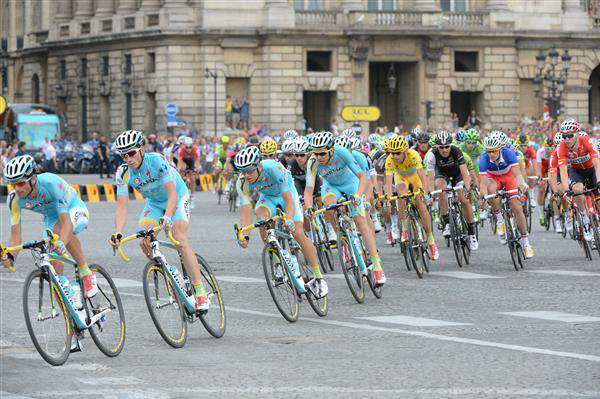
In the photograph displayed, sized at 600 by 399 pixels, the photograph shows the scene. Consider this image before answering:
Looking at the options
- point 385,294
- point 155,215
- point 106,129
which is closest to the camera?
point 155,215

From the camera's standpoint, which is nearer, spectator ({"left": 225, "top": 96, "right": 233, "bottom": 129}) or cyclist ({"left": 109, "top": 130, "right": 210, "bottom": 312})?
cyclist ({"left": 109, "top": 130, "right": 210, "bottom": 312})

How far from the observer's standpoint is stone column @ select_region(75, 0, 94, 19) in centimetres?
8762

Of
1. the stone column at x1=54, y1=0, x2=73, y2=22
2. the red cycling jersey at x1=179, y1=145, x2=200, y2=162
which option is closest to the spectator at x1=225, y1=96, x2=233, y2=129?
the stone column at x1=54, y1=0, x2=73, y2=22

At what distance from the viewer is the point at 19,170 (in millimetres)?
14477

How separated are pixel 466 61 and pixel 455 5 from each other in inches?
102

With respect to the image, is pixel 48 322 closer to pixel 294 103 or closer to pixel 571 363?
pixel 571 363

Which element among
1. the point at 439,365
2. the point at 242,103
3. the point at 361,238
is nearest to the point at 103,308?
the point at 439,365

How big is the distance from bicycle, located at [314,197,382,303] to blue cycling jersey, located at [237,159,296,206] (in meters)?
1.28

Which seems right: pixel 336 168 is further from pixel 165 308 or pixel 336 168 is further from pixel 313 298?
pixel 165 308

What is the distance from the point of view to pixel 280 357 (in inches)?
573

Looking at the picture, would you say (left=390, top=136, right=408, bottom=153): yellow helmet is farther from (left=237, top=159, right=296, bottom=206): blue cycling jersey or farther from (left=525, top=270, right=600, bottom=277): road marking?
(left=237, top=159, right=296, bottom=206): blue cycling jersey

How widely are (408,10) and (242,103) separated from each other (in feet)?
26.3

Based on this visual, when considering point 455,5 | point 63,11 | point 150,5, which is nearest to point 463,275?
point 150,5

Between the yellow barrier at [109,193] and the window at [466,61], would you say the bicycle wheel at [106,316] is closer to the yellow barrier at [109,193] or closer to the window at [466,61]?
the yellow barrier at [109,193]
